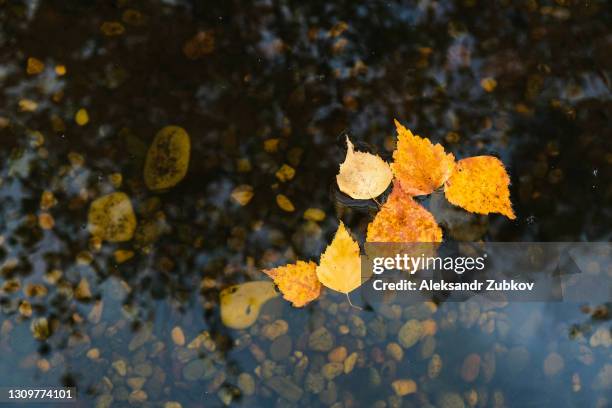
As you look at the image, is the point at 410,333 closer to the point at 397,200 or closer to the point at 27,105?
the point at 397,200

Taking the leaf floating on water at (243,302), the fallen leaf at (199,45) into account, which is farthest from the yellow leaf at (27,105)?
the leaf floating on water at (243,302)

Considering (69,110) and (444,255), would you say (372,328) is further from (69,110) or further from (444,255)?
(69,110)

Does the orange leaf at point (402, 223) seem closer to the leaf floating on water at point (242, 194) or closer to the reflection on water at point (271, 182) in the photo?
the reflection on water at point (271, 182)

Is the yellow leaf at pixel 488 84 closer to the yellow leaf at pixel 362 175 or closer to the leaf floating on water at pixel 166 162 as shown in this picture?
the yellow leaf at pixel 362 175

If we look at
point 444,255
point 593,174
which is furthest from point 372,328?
point 593,174

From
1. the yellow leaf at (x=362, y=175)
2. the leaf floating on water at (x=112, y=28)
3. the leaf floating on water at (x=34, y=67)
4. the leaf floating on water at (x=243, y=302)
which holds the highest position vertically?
the leaf floating on water at (x=112, y=28)

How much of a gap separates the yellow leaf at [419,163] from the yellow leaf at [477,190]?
26 mm

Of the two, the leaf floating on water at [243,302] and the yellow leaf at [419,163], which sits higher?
the yellow leaf at [419,163]

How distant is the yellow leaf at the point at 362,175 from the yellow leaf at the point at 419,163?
29mm

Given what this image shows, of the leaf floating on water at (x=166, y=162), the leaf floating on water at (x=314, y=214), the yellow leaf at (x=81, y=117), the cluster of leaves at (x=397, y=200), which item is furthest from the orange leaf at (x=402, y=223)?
the yellow leaf at (x=81, y=117)

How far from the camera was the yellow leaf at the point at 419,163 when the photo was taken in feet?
4.71

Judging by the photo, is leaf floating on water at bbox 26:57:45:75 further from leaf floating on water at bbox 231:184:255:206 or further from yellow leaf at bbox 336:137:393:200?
yellow leaf at bbox 336:137:393:200

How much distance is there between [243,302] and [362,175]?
38 cm

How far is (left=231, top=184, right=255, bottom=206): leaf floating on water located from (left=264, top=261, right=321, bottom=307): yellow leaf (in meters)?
0.16
